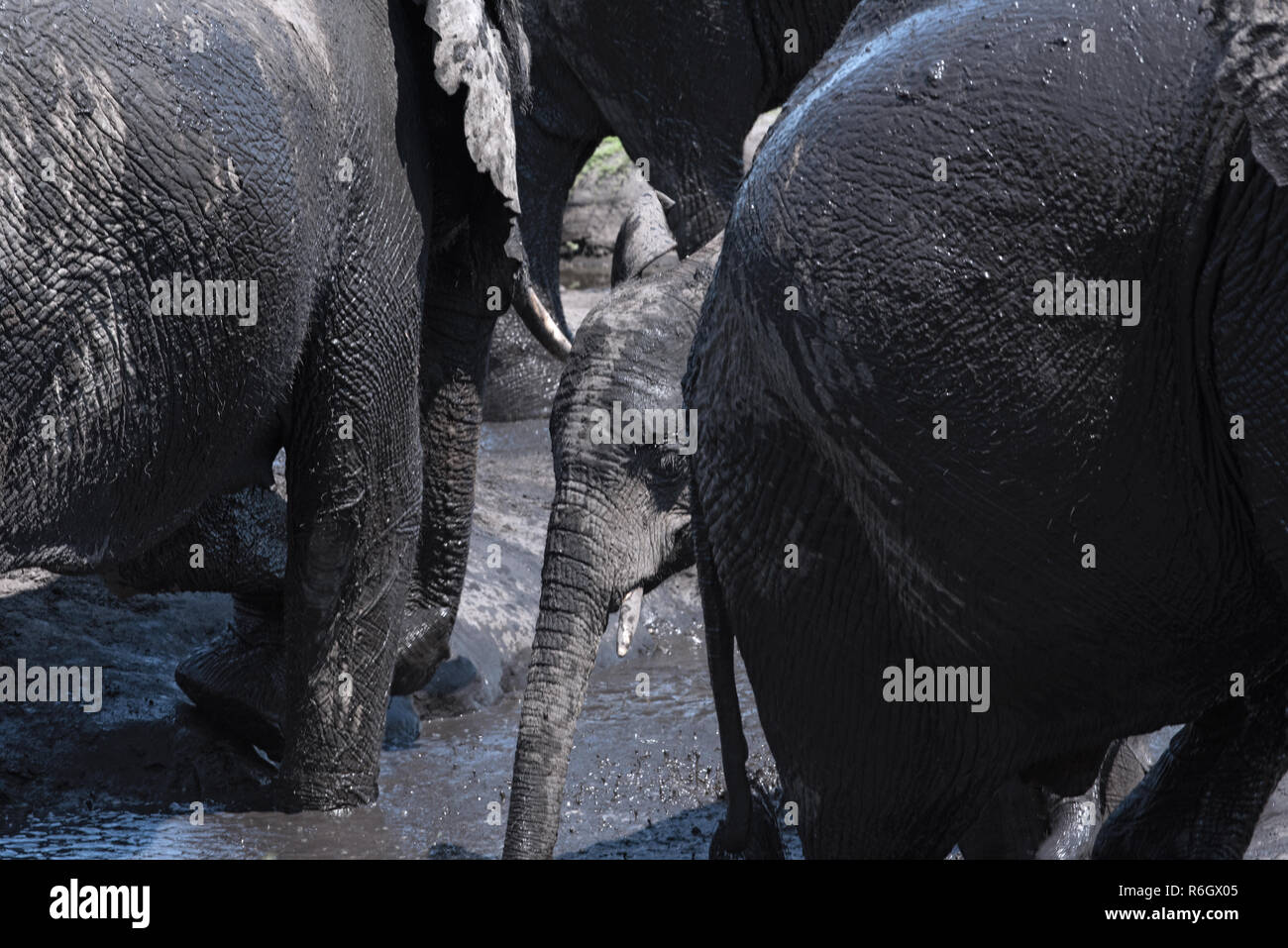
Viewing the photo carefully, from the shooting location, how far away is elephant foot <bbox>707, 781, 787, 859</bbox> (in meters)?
3.22

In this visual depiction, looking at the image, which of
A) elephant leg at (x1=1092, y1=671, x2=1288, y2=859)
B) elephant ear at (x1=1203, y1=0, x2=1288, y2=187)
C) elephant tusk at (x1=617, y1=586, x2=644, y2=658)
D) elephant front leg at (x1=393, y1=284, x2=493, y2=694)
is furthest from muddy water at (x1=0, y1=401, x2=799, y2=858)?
elephant ear at (x1=1203, y1=0, x2=1288, y2=187)

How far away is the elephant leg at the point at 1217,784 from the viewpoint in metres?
2.58

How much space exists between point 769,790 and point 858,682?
3.97ft

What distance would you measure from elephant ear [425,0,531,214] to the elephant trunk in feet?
2.24

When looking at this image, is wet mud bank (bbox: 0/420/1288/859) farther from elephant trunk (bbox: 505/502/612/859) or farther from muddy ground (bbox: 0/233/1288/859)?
elephant trunk (bbox: 505/502/612/859)

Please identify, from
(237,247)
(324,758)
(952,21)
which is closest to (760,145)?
(952,21)

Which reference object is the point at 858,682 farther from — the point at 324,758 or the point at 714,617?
the point at 324,758

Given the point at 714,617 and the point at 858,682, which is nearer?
the point at 858,682

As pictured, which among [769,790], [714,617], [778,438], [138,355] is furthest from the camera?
[769,790]

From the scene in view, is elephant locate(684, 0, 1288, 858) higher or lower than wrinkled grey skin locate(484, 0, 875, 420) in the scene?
lower

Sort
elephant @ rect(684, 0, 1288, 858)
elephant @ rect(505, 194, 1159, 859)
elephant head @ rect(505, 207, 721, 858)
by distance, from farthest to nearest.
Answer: elephant head @ rect(505, 207, 721, 858), elephant @ rect(505, 194, 1159, 859), elephant @ rect(684, 0, 1288, 858)

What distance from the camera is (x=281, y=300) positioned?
3.39 m

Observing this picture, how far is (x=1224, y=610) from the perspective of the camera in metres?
2.09

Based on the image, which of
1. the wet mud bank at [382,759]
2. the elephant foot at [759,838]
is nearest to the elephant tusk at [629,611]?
the wet mud bank at [382,759]
